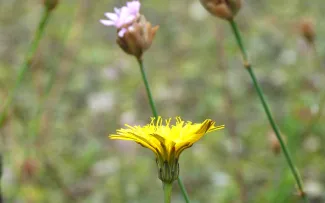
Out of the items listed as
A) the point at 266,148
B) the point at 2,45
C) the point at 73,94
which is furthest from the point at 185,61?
the point at 2,45

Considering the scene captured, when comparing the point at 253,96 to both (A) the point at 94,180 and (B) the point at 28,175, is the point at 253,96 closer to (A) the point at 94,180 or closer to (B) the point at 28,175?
(A) the point at 94,180

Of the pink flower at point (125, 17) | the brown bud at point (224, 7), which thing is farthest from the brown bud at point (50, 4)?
the brown bud at point (224, 7)

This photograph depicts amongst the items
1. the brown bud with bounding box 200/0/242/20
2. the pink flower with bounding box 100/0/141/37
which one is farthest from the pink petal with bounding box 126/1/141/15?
the brown bud with bounding box 200/0/242/20

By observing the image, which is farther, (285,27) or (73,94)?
(285,27)

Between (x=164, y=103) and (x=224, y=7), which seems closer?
(x=224, y=7)

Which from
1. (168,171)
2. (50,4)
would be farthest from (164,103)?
(168,171)

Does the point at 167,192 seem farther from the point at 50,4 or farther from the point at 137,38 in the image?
the point at 50,4
